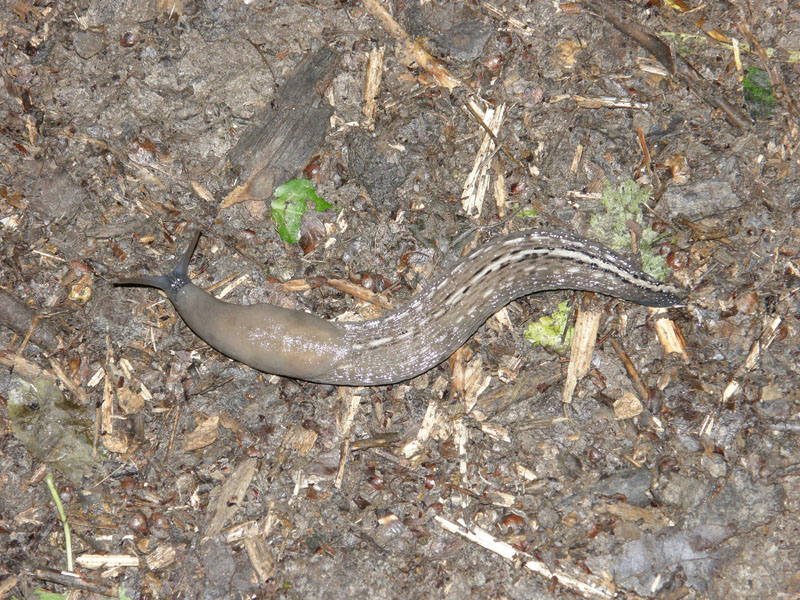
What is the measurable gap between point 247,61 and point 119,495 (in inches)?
126

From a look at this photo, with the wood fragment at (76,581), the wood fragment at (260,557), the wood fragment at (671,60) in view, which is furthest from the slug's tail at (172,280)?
the wood fragment at (671,60)

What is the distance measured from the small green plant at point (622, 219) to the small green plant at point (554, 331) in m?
0.58

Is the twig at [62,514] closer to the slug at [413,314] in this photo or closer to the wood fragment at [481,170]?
the slug at [413,314]

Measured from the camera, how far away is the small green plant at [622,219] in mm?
4121

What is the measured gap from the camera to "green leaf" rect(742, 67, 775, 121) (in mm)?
4152

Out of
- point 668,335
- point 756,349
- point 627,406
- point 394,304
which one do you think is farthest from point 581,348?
point 394,304

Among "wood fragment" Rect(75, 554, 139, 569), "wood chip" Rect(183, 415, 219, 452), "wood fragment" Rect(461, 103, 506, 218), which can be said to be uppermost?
"wood fragment" Rect(461, 103, 506, 218)

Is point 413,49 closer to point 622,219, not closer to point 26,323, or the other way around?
point 622,219

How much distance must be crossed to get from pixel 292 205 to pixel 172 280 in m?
0.98

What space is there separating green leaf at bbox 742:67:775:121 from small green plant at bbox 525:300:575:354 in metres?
1.97

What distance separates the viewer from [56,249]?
13.4 feet

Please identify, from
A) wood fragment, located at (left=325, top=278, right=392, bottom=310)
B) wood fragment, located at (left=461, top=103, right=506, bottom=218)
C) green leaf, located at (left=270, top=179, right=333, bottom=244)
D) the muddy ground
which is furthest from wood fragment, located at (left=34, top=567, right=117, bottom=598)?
wood fragment, located at (left=461, top=103, right=506, bottom=218)

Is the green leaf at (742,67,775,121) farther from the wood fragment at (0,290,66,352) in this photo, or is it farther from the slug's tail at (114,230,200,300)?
the wood fragment at (0,290,66,352)

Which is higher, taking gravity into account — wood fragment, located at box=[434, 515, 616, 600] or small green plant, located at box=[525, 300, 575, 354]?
small green plant, located at box=[525, 300, 575, 354]
